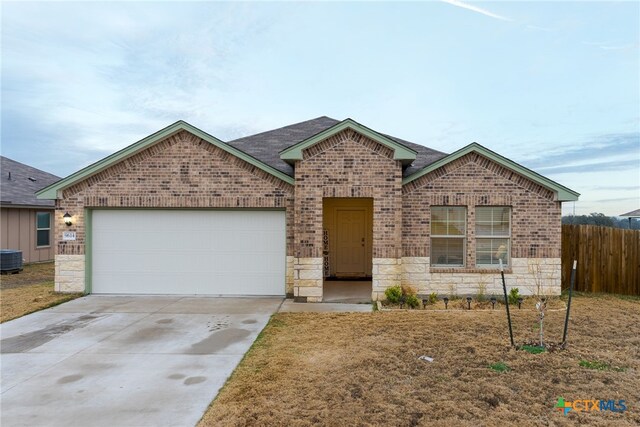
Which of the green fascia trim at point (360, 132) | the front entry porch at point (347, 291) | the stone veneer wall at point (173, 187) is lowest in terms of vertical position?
the front entry porch at point (347, 291)

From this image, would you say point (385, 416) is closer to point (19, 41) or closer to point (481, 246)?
point (481, 246)

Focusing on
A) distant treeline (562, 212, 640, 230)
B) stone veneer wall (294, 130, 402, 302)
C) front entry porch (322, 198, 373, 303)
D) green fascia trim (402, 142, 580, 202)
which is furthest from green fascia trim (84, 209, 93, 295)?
distant treeline (562, 212, 640, 230)

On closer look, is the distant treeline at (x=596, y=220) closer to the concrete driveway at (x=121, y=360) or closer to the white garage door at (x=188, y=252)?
the white garage door at (x=188, y=252)

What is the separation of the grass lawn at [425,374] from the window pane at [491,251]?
261 cm

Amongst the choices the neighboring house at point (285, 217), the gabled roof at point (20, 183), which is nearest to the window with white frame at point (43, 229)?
→ the gabled roof at point (20, 183)

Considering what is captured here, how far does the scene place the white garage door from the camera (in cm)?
1062

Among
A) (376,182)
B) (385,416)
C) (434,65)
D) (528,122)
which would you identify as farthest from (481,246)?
(528,122)

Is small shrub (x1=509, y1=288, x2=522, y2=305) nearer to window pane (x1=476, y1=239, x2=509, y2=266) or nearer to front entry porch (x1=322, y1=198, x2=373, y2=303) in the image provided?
window pane (x1=476, y1=239, x2=509, y2=266)

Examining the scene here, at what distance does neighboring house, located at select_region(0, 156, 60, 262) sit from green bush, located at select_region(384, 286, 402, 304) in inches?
597

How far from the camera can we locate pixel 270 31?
632 inches

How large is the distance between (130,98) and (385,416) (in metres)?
27.1

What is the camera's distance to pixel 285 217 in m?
10.6

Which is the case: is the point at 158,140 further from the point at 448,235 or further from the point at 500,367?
the point at 500,367

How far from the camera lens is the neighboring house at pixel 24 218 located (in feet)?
53.2
